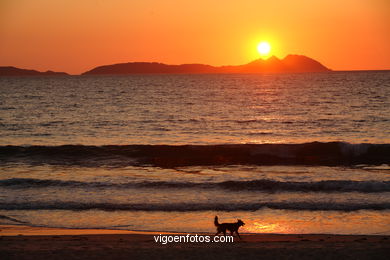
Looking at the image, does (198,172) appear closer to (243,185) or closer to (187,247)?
(243,185)

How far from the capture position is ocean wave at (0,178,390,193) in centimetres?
2053

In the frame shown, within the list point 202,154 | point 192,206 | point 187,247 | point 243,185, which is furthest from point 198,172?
point 187,247

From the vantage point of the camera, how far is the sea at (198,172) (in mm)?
16016

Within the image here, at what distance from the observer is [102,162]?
1078 inches

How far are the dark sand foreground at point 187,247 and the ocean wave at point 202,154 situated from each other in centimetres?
1398

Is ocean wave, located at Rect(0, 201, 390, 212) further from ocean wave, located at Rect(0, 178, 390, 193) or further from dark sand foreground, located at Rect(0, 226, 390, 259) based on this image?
dark sand foreground, located at Rect(0, 226, 390, 259)

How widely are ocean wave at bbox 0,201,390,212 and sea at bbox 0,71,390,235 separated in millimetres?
34

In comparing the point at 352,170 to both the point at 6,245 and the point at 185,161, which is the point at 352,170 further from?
the point at 6,245

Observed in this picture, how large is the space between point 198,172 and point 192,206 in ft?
24.6

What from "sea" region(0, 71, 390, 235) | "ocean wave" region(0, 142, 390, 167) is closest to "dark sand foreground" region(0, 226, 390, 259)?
"sea" region(0, 71, 390, 235)

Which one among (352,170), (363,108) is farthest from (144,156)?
(363,108)

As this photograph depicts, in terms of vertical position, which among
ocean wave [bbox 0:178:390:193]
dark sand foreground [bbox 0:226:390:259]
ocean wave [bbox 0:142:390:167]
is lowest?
dark sand foreground [bbox 0:226:390:259]

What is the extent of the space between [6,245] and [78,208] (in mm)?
5545

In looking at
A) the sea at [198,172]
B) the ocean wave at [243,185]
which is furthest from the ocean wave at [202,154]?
the ocean wave at [243,185]
